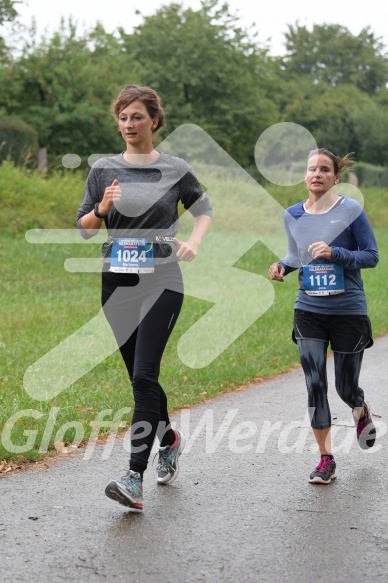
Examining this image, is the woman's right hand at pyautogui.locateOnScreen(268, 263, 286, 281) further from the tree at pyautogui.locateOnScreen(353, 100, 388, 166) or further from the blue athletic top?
the tree at pyautogui.locateOnScreen(353, 100, 388, 166)

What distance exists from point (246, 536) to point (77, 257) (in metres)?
13.0

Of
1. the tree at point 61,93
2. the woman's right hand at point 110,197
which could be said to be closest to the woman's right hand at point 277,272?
the woman's right hand at point 110,197

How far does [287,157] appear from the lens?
36.3 m

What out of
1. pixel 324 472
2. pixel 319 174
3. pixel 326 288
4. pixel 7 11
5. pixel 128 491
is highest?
pixel 319 174

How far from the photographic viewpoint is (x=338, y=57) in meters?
87.1

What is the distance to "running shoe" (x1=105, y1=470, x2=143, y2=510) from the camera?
440 cm

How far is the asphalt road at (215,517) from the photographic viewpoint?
375 cm

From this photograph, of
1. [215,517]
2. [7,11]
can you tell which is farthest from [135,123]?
[7,11]

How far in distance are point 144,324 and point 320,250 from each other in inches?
40.9

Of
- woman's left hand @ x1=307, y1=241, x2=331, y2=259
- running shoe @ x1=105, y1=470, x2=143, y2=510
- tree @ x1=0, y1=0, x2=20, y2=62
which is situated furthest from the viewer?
tree @ x1=0, y1=0, x2=20, y2=62

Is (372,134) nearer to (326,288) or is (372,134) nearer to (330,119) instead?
(330,119)

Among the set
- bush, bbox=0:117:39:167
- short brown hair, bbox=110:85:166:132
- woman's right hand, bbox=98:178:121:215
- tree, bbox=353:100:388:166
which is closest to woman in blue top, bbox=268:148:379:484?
short brown hair, bbox=110:85:166:132

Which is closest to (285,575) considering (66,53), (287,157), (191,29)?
(66,53)

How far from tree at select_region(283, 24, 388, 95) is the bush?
6492 centimetres
